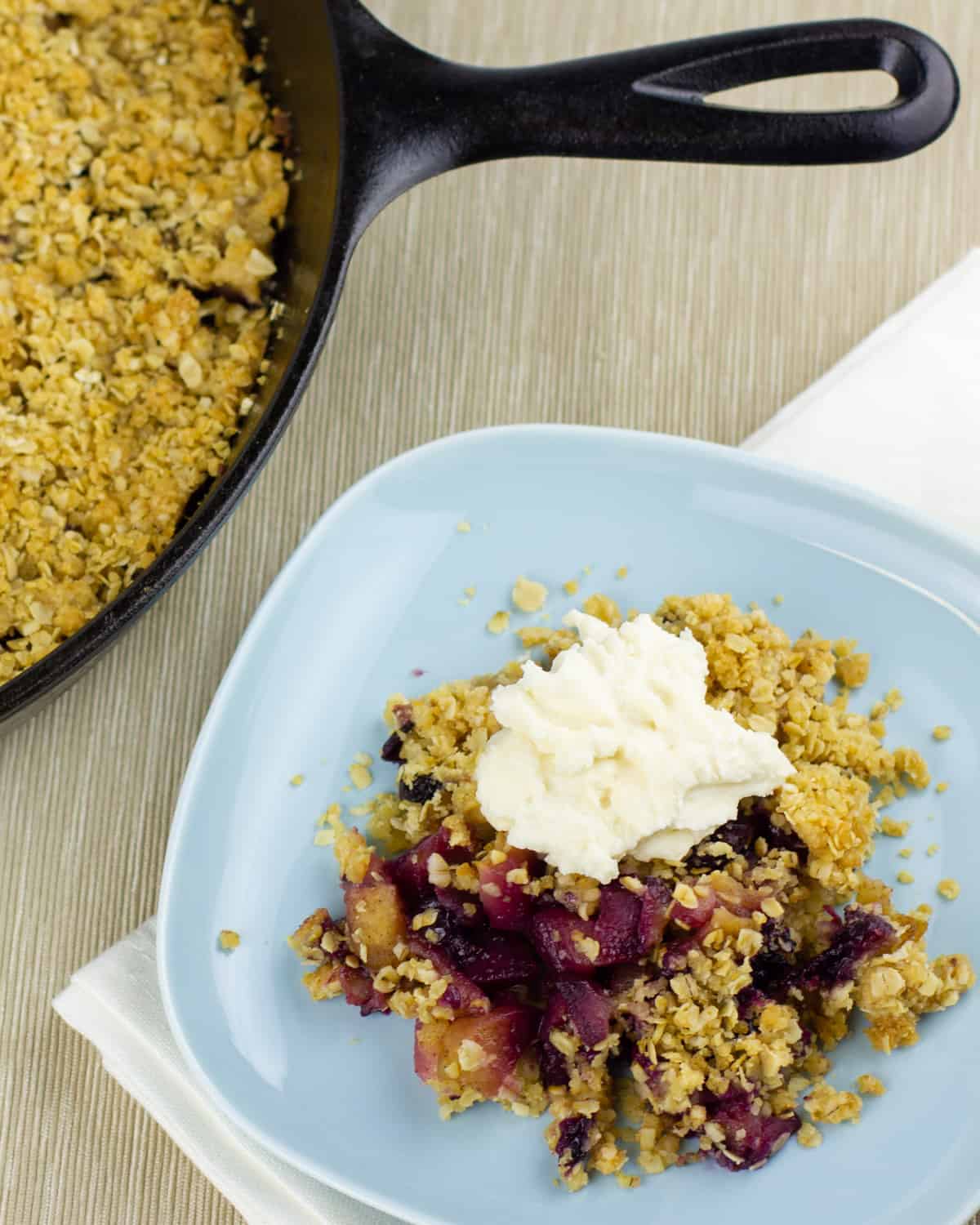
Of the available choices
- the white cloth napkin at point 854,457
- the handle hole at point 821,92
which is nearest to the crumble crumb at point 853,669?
the white cloth napkin at point 854,457

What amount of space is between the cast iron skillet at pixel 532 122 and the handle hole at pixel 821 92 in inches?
19.8

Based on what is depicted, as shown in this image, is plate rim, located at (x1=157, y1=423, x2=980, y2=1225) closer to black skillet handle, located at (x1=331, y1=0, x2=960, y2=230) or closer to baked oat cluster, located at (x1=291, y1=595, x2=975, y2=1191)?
baked oat cluster, located at (x1=291, y1=595, x2=975, y2=1191)

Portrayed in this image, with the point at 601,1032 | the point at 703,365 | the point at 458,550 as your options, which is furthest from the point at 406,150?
the point at 601,1032

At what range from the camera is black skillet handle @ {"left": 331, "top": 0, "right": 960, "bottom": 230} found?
1.13 m

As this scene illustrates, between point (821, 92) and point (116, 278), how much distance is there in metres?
0.91

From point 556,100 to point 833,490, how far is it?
46cm

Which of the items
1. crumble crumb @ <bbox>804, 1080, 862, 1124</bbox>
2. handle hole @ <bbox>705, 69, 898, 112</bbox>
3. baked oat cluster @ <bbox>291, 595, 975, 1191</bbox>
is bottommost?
crumble crumb @ <bbox>804, 1080, 862, 1124</bbox>

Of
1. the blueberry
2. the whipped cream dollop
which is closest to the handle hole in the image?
the whipped cream dollop

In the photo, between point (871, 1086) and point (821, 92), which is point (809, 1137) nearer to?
point (871, 1086)

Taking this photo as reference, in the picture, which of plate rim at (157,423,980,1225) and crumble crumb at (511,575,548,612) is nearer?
plate rim at (157,423,980,1225)

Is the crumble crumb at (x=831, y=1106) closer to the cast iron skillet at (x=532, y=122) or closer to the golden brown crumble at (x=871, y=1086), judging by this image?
the golden brown crumble at (x=871, y=1086)

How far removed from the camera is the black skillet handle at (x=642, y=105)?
3.72 feet

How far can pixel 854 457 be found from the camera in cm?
144

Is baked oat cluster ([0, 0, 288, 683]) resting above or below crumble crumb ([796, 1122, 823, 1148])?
above
